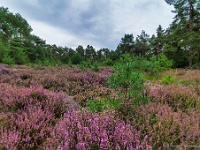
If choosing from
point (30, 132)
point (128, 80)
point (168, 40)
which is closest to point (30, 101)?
point (30, 132)

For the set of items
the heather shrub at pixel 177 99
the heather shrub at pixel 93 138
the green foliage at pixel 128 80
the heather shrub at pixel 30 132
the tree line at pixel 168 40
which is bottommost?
the heather shrub at pixel 30 132

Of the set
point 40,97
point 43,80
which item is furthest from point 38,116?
point 43,80

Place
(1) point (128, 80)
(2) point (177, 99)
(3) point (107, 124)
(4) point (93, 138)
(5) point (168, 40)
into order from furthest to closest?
(5) point (168, 40)
(2) point (177, 99)
(1) point (128, 80)
(3) point (107, 124)
(4) point (93, 138)

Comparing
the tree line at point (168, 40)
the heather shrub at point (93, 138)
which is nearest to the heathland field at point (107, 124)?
the heather shrub at point (93, 138)


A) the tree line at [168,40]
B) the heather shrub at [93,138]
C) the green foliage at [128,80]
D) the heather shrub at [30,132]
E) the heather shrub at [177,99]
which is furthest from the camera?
the tree line at [168,40]

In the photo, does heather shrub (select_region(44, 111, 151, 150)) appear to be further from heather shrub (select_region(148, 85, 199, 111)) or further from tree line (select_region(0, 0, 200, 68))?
tree line (select_region(0, 0, 200, 68))

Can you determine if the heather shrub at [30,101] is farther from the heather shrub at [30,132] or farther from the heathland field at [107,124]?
the heather shrub at [30,132]

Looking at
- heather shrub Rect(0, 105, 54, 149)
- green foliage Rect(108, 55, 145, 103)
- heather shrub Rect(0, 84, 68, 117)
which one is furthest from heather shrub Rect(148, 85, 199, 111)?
heather shrub Rect(0, 105, 54, 149)

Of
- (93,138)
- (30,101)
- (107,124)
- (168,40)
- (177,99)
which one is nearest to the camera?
(93,138)

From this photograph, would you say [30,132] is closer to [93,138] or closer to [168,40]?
[93,138]

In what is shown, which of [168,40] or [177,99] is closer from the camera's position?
[177,99]

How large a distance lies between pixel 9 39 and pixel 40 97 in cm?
2716

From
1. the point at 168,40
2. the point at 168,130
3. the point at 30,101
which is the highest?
the point at 168,40

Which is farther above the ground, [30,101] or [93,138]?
[30,101]
